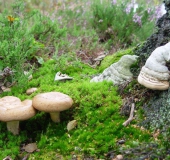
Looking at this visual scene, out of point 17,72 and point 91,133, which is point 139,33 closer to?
point 17,72

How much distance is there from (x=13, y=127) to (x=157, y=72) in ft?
5.47

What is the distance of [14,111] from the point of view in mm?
2838

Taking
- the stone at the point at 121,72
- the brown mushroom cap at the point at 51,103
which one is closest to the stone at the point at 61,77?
the stone at the point at 121,72

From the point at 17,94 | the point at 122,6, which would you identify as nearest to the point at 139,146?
the point at 17,94

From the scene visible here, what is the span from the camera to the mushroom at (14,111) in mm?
2826

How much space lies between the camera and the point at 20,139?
Result: 3.13 metres

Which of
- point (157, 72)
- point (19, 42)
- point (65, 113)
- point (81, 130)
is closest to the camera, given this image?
point (157, 72)

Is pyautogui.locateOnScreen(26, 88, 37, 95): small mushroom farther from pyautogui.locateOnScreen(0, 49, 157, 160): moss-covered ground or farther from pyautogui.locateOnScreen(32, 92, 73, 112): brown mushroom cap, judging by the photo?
pyautogui.locateOnScreen(32, 92, 73, 112): brown mushroom cap

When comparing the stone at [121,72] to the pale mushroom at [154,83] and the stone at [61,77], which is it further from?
the pale mushroom at [154,83]

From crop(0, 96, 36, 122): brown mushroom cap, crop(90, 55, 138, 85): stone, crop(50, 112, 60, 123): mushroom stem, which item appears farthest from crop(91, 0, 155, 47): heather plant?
crop(0, 96, 36, 122): brown mushroom cap

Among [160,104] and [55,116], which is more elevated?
[160,104]

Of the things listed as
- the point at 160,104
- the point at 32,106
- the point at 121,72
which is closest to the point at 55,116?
the point at 32,106

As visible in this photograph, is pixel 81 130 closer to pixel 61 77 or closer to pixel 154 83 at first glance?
pixel 154 83

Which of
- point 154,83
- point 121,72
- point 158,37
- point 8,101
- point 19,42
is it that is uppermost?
point 158,37
